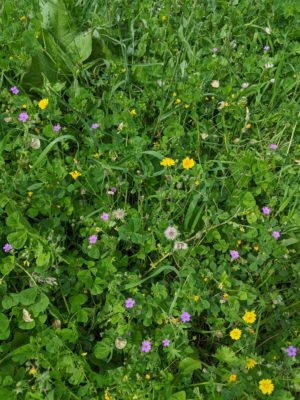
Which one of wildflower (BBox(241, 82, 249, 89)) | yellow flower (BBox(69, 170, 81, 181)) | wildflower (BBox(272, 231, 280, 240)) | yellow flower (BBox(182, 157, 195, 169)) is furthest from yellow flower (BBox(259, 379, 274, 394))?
wildflower (BBox(241, 82, 249, 89))

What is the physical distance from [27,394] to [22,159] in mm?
980

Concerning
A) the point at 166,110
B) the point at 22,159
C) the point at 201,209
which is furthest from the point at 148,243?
the point at 166,110

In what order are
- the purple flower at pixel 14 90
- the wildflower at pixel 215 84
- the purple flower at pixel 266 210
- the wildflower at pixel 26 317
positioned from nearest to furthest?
the wildflower at pixel 26 317
the purple flower at pixel 266 210
the purple flower at pixel 14 90
the wildflower at pixel 215 84

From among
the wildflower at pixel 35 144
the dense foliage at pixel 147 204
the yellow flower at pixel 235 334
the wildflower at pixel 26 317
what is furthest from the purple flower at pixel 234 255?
the wildflower at pixel 35 144

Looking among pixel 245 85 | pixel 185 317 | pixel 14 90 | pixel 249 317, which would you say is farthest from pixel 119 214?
pixel 245 85

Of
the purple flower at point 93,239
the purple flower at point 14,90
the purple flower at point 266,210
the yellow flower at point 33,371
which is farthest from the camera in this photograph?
the purple flower at point 14,90

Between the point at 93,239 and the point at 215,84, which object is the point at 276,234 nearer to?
the point at 93,239

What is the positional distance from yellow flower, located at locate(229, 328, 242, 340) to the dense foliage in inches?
0.7

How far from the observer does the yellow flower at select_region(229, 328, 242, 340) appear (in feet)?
5.85

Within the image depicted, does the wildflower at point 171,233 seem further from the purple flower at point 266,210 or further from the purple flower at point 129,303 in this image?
the purple flower at point 266,210

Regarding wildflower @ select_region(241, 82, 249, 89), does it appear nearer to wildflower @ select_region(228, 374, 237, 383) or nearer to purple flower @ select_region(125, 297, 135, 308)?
purple flower @ select_region(125, 297, 135, 308)

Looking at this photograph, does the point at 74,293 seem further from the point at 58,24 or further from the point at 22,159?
the point at 58,24

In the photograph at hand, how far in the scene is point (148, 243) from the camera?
1.96 m

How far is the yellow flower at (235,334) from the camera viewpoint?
1.78m
